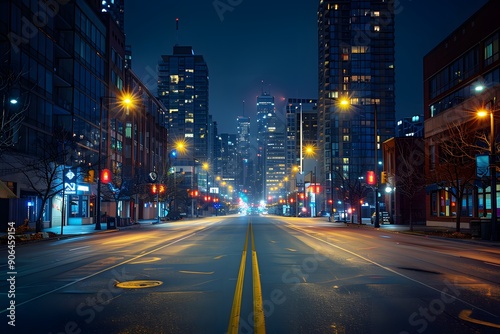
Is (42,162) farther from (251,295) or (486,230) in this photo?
(251,295)

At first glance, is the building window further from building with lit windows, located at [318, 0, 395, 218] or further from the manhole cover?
building with lit windows, located at [318, 0, 395, 218]

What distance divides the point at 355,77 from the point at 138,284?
156 m

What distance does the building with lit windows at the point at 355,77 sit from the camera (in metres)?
158

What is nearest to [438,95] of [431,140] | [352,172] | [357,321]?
[431,140]

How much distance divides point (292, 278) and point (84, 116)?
4806 centimetres

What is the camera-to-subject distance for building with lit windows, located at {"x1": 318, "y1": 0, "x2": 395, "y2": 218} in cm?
15812

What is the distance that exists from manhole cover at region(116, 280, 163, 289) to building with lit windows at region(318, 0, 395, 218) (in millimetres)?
145920

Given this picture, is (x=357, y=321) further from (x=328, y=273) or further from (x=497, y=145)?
(x=497, y=145)

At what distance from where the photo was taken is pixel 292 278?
42.4ft

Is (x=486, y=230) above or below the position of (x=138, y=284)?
above

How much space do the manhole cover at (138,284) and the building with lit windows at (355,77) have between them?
479ft

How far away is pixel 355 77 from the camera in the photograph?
Answer: 526 ft

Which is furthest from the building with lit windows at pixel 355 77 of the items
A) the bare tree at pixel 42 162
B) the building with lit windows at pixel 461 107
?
the bare tree at pixel 42 162

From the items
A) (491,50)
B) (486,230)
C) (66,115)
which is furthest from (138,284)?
(66,115)
